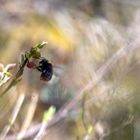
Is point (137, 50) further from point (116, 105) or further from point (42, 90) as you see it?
point (116, 105)

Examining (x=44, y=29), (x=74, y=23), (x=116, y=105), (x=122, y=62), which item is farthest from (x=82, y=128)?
(x=74, y=23)

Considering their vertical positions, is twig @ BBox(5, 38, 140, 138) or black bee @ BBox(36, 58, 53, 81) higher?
twig @ BBox(5, 38, 140, 138)

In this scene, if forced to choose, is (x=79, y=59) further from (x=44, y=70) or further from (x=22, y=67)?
(x=22, y=67)

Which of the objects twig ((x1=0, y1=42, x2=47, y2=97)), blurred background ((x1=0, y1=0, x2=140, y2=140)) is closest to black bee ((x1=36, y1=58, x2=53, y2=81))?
twig ((x1=0, y1=42, x2=47, y2=97))

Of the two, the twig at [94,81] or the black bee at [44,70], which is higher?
the twig at [94,81]

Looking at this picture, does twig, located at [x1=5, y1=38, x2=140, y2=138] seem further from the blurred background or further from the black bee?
the black bee

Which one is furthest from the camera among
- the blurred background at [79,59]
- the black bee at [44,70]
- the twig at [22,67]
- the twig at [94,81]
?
the twig at [94,81]

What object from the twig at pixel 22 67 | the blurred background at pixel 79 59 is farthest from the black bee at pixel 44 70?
the blurred background at pixel 79 59

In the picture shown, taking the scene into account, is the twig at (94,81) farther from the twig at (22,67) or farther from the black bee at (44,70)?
the twig at (22,67)
